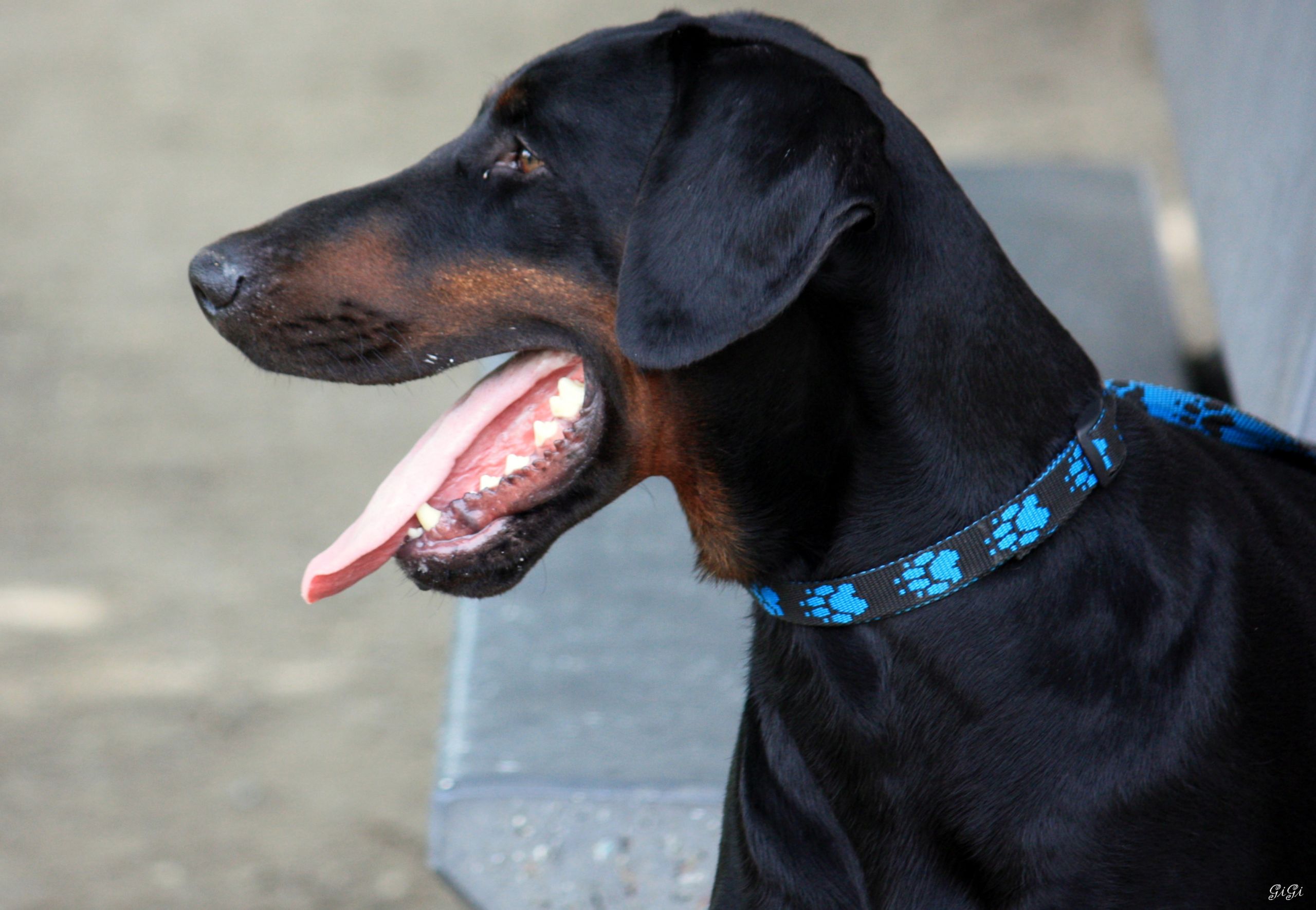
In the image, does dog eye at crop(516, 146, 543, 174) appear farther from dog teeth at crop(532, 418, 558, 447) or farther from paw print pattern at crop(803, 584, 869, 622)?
paw print pattern at crop(803, 584, 869, 622)

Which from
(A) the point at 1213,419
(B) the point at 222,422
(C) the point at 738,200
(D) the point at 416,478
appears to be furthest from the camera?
(B) the point at 222,422

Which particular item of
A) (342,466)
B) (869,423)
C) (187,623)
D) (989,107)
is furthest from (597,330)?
(989,107)

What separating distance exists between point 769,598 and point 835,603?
127 mm

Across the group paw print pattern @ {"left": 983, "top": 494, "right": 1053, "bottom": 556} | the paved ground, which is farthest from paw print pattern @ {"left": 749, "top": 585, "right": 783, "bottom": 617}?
the paved ground

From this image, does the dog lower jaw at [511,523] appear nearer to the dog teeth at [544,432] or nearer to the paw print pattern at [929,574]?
the dog teeth at [544,432]

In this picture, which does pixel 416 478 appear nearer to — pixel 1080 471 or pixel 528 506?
pixel 528 506

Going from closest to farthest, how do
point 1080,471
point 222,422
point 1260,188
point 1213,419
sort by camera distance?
point 1080,471, point 1213,419, point 1260,188, point 222,422

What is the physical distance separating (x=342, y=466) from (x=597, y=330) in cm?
334

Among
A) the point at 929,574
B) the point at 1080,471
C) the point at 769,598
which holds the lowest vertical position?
the point at 769,598

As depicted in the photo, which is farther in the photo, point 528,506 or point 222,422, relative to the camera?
point 222,422

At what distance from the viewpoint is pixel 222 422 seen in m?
5.19

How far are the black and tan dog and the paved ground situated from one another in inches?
76.3

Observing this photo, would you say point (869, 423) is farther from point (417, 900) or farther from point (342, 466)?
point (342, 466)

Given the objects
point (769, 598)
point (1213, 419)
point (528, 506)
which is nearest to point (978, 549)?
point (769, 598)
